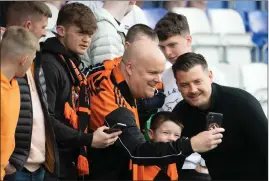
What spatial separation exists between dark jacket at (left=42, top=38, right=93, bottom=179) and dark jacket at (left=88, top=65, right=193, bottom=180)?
181 mm

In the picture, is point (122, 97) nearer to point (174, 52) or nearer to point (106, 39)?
point (106, 39)

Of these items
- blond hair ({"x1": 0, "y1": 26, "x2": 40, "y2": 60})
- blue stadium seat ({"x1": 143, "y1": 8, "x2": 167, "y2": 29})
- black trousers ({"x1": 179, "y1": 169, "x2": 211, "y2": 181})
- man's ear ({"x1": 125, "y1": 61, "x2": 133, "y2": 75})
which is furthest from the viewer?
blue stadium seat ({"x1": 143, "y1": 8, "x2": 167, "y2": 29})

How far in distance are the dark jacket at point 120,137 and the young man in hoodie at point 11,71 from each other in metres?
0.75

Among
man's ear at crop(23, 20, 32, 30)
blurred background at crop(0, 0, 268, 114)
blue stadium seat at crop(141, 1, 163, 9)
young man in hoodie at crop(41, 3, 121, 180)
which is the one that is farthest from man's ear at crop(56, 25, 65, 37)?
blue stadium seat at crop(141, 1, 163, 9)

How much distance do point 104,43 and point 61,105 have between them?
882mm

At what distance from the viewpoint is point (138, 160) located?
5.99 metres

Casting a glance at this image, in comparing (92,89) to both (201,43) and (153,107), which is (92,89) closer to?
(153,107)

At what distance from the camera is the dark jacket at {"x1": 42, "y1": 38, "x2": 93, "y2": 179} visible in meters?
6.05

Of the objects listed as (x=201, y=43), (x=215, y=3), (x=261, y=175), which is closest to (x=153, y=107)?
(x=261, y=175)

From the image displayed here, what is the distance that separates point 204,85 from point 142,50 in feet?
1.70

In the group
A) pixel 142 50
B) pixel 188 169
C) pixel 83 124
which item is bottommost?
pixel 188 169

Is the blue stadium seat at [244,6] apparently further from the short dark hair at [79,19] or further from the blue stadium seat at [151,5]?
the short dark hair at [79,19]

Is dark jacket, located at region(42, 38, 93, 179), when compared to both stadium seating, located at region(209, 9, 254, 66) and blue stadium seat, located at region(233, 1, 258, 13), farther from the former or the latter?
blue stadium seat, located at region(233, 1, 258, 13)

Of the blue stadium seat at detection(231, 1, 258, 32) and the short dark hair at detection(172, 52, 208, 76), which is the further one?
the blue stadium seat at detection(231, 1, 258, 32)
